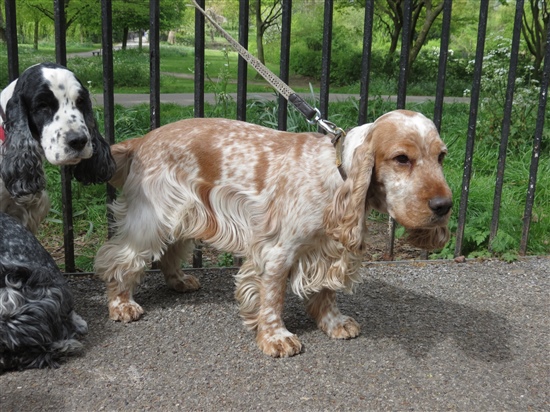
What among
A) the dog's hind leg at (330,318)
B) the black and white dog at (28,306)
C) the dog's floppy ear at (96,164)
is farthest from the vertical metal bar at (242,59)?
the black and white dog at (28,306)

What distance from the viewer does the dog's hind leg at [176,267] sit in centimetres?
438

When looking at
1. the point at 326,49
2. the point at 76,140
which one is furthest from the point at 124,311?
the point at 326,49

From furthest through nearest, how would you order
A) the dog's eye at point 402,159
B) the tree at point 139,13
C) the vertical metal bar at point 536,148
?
the tree at point 139,13 → the vertical metal bar at point 536,148 → the dog's eye at point 402,159

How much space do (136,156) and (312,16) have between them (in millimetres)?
25691

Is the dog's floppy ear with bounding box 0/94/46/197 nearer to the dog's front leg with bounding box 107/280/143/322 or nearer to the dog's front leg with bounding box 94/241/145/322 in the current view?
the dog's front leg with bounding box 94/241/145/322

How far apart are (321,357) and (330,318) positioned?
0.32m

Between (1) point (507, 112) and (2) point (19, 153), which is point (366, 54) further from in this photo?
(2) point (19, 153)

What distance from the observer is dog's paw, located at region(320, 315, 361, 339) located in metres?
3.75

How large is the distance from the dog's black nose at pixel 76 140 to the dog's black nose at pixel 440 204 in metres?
1.80

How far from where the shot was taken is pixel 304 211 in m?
3.46

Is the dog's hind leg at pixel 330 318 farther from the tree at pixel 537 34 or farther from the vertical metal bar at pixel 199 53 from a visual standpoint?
the tree at pixel 537 34

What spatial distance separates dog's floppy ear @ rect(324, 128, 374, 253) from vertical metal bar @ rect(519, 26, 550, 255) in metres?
2.33

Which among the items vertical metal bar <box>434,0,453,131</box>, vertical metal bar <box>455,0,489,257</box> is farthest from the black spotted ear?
vertical metal bar <box>455,0,489,257</box>

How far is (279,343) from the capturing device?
139 inches
